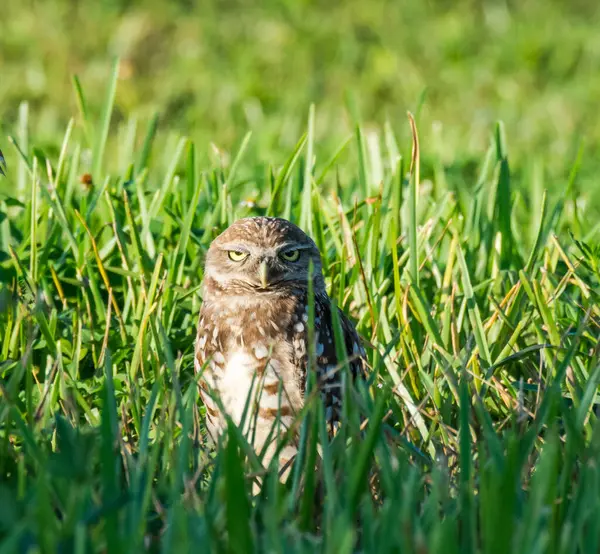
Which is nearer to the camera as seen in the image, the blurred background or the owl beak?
the owl beak

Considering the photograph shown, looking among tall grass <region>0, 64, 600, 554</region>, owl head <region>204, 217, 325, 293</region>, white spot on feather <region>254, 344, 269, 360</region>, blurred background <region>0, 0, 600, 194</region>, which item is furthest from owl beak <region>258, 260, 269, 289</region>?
blurred background <region>0, 0, 600, 194</region>

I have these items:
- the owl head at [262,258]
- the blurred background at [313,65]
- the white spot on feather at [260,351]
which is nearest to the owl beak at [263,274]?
the owl head at [262,258]

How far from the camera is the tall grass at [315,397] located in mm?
2035

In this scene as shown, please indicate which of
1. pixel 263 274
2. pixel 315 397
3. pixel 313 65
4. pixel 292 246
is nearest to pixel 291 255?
pixel 292 246

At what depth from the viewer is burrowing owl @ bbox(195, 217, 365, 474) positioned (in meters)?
3.11

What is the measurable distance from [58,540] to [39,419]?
688 mm

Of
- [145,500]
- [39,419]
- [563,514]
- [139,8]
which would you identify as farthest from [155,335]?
[139,8]

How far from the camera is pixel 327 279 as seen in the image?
154 inches

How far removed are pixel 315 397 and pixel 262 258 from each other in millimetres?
883

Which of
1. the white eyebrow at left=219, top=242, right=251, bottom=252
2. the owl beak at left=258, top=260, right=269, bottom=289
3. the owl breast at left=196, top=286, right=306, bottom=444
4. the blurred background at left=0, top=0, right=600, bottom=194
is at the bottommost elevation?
the blurred background at left=0, top=0, right=600, bottom=194

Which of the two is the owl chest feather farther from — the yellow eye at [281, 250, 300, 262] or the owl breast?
the yellow eye at [281, 250, 300, 262]

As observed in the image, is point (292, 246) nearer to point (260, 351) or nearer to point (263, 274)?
point (263, 274)

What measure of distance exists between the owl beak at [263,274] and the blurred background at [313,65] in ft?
11.9

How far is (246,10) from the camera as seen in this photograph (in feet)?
31.6
